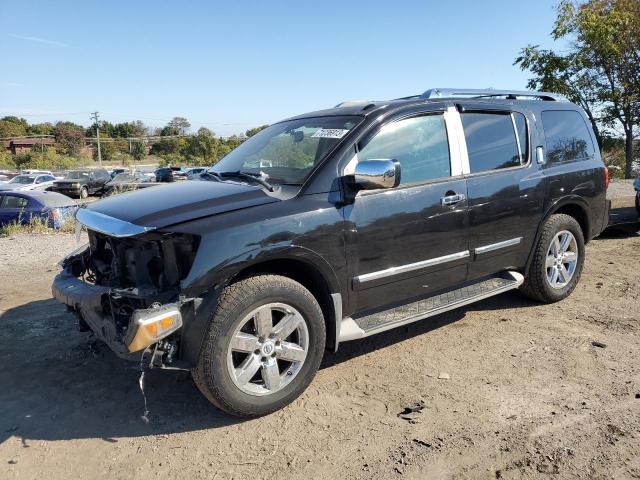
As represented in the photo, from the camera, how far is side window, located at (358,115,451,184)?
3717mm

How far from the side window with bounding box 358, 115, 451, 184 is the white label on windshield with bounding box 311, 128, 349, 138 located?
19 cm

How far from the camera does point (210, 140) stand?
5988 centimetres

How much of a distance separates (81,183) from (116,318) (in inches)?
1135

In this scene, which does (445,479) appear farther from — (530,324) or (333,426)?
(530,324)

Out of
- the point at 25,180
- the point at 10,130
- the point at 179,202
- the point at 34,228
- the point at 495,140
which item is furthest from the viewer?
the point at 10,130

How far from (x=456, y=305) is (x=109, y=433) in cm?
263

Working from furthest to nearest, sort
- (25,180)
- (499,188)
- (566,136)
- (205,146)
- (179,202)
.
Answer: (205,146) < (25,180) < (566,136) < (499,188) < (179,202)

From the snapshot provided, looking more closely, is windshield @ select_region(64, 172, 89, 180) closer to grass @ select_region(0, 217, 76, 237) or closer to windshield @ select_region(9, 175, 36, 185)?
windshield @ select_region(9, 175, 36, 185)

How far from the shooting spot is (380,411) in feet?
10.4

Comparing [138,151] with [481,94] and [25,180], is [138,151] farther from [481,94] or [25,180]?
[481,94]

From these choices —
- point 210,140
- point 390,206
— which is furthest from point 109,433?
point 210,140

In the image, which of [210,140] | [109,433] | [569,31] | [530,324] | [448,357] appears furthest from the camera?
[210,140]

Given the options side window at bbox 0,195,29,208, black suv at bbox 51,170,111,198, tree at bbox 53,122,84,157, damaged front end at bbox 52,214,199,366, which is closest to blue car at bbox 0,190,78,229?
side window at bbox 0,195,29,208

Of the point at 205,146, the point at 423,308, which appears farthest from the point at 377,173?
the point at 205,146
